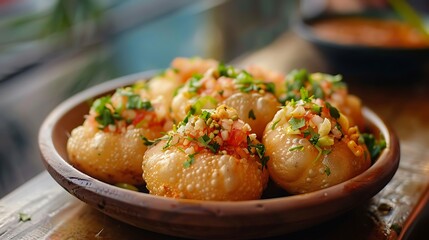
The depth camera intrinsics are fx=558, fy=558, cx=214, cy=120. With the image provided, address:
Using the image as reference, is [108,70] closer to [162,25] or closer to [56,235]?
[162,25]

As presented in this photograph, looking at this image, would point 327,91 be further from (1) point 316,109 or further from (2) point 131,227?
(2) point 131,227

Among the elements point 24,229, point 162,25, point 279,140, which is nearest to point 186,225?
point 279,140

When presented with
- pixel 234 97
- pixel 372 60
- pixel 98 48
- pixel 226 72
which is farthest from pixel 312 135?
pixel 98 48

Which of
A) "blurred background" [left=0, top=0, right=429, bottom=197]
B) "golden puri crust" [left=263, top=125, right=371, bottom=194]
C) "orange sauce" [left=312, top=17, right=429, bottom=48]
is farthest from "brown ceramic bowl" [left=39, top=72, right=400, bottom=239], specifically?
"orange sauce" [left=312, top=17, right=429, bottom=48]

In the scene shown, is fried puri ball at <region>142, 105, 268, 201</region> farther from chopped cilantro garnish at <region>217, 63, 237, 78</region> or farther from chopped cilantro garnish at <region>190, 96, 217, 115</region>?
chopped cilantro garnish at <region>217, 63, 237, 78</region>

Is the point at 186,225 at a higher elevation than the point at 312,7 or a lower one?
higher
